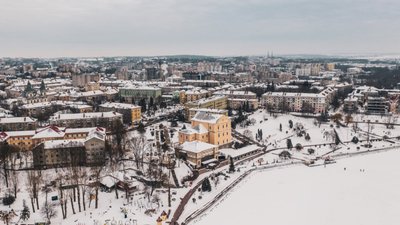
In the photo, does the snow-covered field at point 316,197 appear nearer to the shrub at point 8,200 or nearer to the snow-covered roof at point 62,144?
the shrub at point 8,200

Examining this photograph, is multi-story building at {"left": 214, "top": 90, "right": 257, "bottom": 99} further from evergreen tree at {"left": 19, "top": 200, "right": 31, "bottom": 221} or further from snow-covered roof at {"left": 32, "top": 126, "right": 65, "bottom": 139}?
evergreen tree at {"left": 19, "top": 200, "right": 31, "bottom": 221}

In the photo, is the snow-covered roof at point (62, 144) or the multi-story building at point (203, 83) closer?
the snow-covered roof at point (62, 144)

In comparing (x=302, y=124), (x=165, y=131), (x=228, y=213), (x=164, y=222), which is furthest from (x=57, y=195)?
(x=302, y=124)

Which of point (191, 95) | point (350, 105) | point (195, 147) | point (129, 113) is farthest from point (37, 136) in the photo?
point (350, 105)

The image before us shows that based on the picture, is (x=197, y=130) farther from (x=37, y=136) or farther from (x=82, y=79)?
(x=82, y=79)

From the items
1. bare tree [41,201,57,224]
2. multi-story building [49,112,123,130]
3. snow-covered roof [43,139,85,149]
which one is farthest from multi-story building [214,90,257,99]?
bare tree [41,201,57,224]

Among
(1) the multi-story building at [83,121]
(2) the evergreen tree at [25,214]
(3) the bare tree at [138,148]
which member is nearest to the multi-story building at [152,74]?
(1) the multi-story building at [83,121]
